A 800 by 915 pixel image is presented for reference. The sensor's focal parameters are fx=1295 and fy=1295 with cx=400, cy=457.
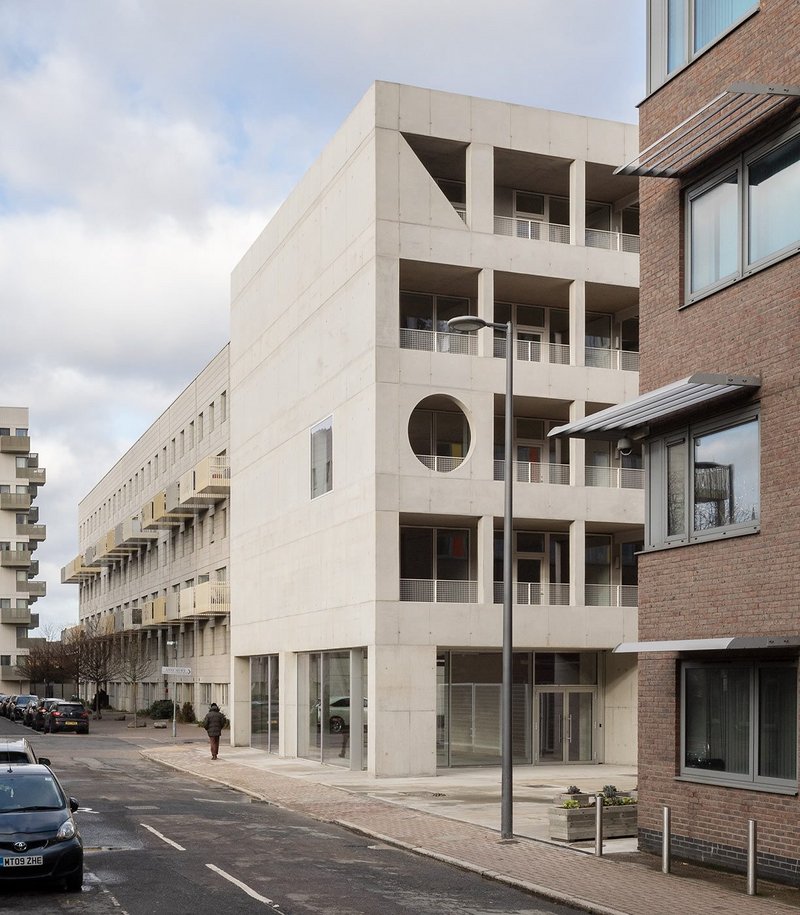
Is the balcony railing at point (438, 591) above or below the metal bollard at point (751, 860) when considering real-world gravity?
above

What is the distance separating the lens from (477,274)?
35.0 metres

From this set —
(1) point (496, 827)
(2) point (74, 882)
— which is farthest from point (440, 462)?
(2) point (74, 882)

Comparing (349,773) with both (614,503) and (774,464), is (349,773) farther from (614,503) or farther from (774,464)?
(774,464)

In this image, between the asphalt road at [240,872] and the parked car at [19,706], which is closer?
the asphalt road at [240,872]

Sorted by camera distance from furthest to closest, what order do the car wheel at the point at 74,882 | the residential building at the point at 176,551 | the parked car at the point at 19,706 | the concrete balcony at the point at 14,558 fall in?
the concrete balcony at the point at 14,558 → the parked car at the point at 19,706 → the residential building at the point at 176,551 → the car wheel at the point at 74,882

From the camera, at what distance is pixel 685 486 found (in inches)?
708

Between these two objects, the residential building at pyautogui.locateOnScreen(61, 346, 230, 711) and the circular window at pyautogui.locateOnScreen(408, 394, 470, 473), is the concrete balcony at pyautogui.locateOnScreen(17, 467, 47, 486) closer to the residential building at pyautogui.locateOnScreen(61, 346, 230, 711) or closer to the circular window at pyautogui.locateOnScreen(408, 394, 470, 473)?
the residential building at pyautogui.locateOnScreen(61, 346, 230, 711)

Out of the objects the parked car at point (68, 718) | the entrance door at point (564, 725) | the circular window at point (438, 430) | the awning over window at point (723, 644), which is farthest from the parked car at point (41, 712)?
the awning over window at point (723, 644)

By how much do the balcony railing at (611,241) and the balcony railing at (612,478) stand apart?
6.22m

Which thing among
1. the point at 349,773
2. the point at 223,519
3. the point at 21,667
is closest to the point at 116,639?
the point at 21,667

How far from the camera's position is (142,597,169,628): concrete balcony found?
66.2 meters

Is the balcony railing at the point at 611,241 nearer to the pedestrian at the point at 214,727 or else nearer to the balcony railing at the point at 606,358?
the balcony railing at the point at 606,358

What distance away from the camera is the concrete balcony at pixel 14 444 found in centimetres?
11250

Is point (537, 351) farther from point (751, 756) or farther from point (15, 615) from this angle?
point (15, 615)
